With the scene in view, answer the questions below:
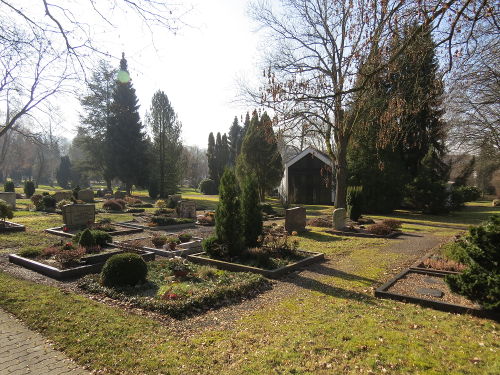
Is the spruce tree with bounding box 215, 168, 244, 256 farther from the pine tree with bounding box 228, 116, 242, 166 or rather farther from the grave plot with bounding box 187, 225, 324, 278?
the pine tree with bounding box 228, 116, 242, 166

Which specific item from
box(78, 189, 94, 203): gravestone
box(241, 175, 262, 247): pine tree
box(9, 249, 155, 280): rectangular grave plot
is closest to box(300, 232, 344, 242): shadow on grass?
box(241, 175, 262, 247): pine tree

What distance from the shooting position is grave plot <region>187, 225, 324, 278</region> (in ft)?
30.9

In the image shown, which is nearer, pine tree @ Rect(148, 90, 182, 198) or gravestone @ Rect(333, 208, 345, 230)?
gravestone @ Rect(333, 208, 345, 230)

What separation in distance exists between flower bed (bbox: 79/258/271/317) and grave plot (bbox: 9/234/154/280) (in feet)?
2.87

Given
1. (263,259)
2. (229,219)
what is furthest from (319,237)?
(229,219)

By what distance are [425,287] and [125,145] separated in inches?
1585

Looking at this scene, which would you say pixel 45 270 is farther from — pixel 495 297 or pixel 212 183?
pixel 212 183

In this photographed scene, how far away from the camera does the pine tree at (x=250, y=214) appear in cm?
1112

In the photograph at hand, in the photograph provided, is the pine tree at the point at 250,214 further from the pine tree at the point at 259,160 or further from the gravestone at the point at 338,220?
the pine tree at the point at 259,160

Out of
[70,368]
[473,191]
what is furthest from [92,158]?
[473,191]

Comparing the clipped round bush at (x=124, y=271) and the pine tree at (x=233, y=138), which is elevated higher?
the pine tree at (x=233, y=138)

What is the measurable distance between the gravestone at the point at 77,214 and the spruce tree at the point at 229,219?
9.60 metres

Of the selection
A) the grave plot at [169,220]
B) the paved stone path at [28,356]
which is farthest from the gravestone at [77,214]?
the paved stone path at [28,356]

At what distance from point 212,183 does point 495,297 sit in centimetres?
5341
